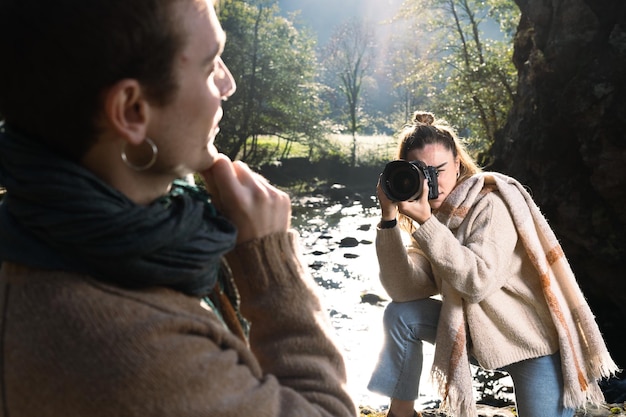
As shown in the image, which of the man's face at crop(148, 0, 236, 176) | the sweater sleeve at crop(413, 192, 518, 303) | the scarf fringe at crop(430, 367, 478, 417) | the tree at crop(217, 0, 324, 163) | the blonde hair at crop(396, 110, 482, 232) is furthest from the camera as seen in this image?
the tree at crop(217, 0, 324, 163)

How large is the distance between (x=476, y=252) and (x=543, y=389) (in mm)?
578

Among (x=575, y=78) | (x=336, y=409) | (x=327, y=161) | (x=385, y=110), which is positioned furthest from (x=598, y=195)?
(x=385, y=110)

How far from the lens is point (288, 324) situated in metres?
0.83

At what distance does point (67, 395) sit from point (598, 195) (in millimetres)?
6039

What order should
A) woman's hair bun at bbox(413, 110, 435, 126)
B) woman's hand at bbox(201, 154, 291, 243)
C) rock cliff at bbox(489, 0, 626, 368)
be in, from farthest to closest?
rock cliff at bbox(489, 0, 626, 368), woman's hair bun at bbox(413, 110, 435, 126), woman's hand at bbox(201, 154, 291, 243)

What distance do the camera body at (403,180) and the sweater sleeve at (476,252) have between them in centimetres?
13

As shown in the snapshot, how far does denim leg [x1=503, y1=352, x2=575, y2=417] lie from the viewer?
214 centimetres

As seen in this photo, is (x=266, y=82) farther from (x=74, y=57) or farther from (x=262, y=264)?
(x=74, y=57)

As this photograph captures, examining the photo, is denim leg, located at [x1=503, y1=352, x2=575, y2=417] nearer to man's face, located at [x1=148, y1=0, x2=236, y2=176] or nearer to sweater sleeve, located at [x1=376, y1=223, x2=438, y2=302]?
sweater sleeve, located at [x1=376, y1=223, x2=438, y2=302]

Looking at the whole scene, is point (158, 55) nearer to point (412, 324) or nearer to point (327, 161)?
point (412, 324)

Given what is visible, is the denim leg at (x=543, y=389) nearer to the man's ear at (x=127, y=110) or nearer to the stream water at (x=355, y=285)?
the stream water at (x=355, y=285)

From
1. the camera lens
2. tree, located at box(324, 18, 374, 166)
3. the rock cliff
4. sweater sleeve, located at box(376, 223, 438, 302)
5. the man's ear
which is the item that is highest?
tree, located at box(324, 18, 374, 166)

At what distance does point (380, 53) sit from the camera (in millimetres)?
30797

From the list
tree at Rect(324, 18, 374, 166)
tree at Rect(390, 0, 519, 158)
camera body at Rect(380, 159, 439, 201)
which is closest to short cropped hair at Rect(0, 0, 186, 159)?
camera body at Rect(380, 159, 439, 201)
